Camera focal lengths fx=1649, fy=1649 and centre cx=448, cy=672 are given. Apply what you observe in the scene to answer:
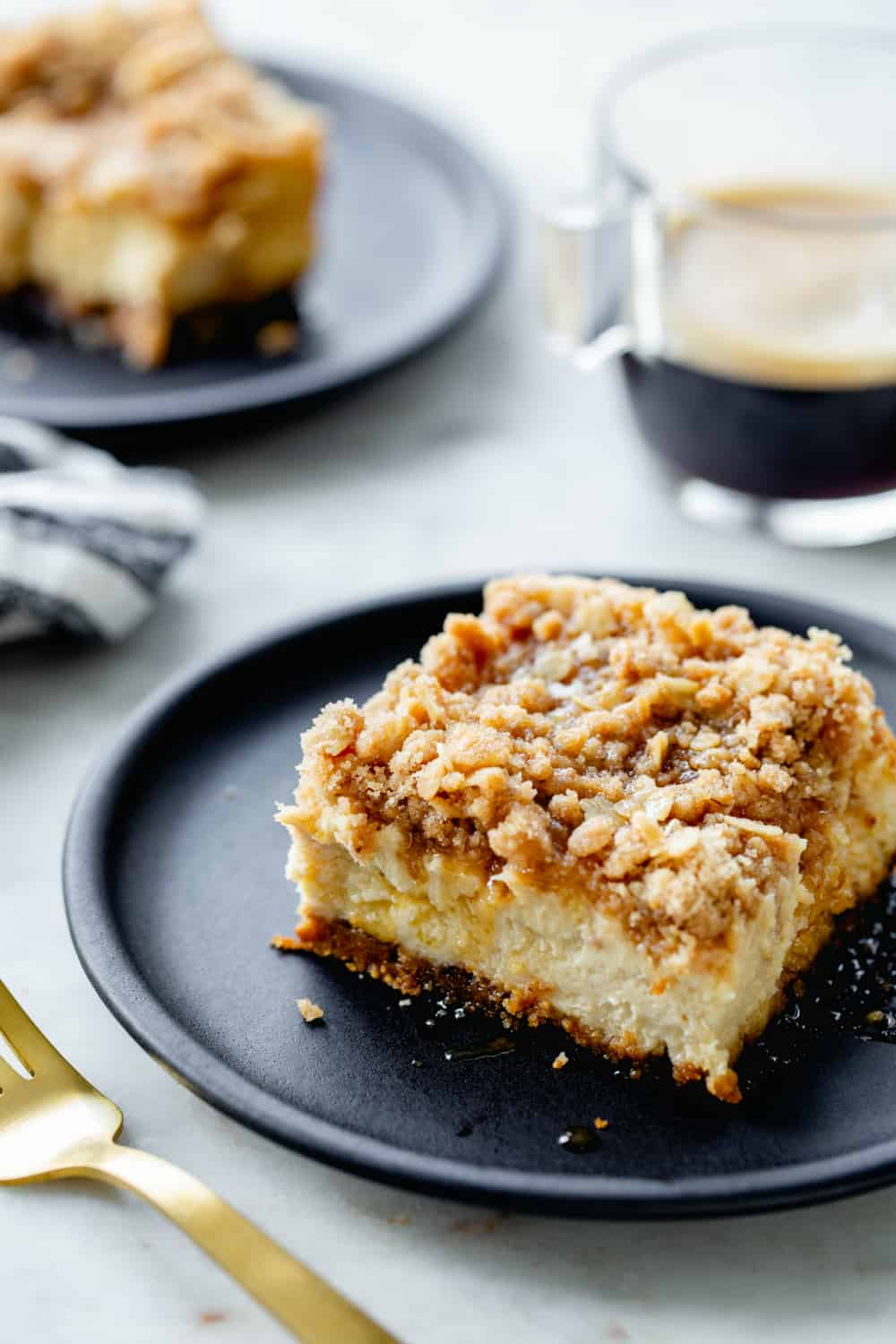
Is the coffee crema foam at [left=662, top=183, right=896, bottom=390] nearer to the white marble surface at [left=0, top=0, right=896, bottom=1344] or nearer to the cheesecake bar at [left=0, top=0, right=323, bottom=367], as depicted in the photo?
the white marble surface at [left=0, top=0, right=896, bottom=1344]

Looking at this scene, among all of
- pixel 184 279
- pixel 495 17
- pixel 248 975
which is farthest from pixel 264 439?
pixel 495 17

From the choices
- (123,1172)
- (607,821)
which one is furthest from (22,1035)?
(607,821)

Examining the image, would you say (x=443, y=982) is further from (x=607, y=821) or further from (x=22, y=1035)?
(x=22, y=1035)

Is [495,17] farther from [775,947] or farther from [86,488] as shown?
[775,947]

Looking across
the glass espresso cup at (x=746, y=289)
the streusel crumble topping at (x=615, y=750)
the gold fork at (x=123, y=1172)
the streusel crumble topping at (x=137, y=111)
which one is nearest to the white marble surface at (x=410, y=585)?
the gold fork at (x=123, y=1172)

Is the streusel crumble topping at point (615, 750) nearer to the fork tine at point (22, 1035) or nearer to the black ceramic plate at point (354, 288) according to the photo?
the fork tine at point (22, 1035)

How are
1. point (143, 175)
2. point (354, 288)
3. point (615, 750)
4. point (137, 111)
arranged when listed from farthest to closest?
point (354, 288)
point (137, 111)
point (143, 175)
point (615, 750)

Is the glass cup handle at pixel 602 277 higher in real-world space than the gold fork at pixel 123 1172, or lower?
higher
